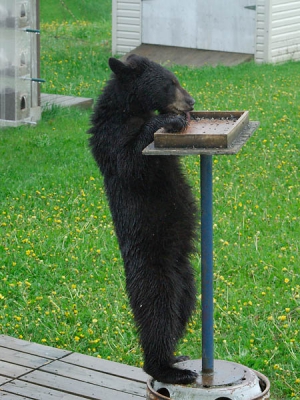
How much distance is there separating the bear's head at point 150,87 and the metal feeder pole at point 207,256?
1.62ft

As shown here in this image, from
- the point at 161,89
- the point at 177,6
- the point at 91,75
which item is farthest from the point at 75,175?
the point at 177,6

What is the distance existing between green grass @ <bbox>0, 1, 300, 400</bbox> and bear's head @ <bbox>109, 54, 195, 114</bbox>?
1.79 m

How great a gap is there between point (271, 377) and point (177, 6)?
14518mm

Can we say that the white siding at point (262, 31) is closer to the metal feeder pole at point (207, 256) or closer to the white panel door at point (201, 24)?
the white panel door at point (201, 24)

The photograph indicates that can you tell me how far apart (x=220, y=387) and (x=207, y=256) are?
0.65 metres

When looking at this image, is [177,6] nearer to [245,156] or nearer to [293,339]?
[245,156]

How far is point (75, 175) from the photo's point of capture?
30.6 ft

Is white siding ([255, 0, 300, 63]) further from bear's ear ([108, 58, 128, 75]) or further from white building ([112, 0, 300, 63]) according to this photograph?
bear's ear ([108, 58, 128, 75])

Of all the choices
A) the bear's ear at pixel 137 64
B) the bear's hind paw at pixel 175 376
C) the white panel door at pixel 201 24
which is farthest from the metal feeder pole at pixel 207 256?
the white panel door at pixel 201 24

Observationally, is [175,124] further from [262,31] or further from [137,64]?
[262,31]

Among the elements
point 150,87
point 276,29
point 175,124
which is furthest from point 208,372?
point 276,29

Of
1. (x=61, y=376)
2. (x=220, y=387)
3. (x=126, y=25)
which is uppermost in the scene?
(x=126, y=25)

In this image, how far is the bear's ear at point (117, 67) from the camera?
4199 mm

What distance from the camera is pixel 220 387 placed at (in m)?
4.02
